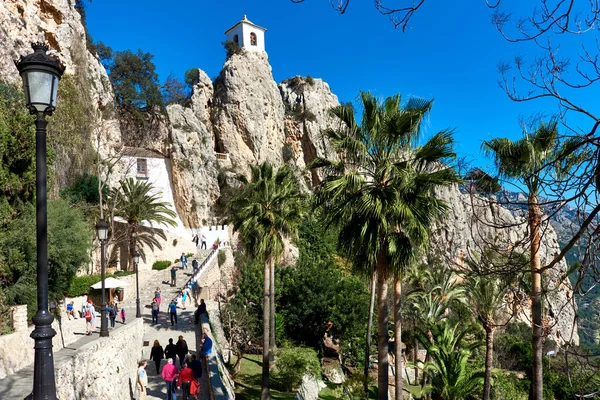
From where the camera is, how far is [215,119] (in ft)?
171

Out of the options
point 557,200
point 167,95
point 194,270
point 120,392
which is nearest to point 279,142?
point 167,95

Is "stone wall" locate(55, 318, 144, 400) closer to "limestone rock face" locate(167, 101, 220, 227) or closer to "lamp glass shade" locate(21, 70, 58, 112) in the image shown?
"lamp glass shade" locate(21, 70, 58, 112)

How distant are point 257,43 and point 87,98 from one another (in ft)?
122

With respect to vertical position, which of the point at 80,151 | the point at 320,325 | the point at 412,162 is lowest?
the point at 320,325

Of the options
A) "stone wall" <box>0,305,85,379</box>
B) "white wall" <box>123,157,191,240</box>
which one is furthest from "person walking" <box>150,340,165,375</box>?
"white wall" <box>123,157,191,240</box>

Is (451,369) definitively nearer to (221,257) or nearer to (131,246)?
(221,257)

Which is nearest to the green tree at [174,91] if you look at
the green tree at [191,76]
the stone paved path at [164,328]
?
the green tree at [191,76]

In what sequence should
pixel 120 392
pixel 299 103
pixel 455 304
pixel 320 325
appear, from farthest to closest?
1. pixel 299 103
2. pixel 320 325
3. pixel 455 304
4. pixel 120 392

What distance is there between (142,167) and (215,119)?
15385mm

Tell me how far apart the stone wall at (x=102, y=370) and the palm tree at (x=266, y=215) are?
557cm

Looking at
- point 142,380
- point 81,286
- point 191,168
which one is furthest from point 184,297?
point 191,168

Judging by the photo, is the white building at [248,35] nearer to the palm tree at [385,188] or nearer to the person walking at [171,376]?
the palm tree at [385,188]

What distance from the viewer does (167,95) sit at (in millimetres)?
52812

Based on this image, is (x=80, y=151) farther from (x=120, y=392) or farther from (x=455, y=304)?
(x=455, y=304)
